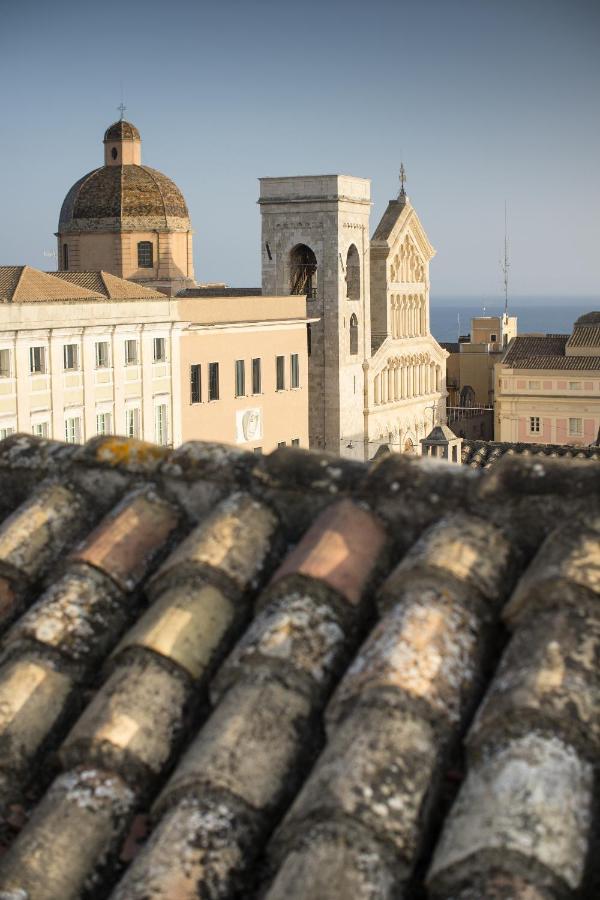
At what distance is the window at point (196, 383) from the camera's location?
42.3 metres

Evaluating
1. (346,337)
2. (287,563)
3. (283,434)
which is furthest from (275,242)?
(287,563)

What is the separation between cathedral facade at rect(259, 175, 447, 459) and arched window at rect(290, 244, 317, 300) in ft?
0.12

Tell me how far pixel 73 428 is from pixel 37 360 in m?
2.22

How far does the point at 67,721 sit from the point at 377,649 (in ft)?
2.17

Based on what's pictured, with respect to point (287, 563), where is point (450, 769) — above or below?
below

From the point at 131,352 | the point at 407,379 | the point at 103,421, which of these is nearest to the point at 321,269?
the point at 407,379

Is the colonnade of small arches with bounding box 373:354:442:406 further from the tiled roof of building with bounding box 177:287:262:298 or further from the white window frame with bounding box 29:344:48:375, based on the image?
the white window frame with bounding box 29:344:48:375

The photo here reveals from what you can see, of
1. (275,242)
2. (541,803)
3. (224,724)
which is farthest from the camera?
(275,242)

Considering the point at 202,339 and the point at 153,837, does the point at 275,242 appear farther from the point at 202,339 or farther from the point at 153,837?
the point at 153,837

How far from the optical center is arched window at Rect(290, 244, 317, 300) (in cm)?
5669

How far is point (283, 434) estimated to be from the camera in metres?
47.5

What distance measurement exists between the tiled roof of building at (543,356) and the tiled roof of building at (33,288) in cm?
2684

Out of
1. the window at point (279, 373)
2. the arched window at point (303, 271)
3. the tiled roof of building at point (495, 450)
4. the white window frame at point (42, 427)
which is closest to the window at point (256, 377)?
the window at point (279, 373)

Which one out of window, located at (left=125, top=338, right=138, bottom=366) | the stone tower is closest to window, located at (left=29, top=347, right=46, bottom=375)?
window, located at (left=125, top=338, right=138, bottom=366)
